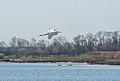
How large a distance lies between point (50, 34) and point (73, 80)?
1601 inches

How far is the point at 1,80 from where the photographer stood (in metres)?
101

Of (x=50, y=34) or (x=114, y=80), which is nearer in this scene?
(x=50, y=34)

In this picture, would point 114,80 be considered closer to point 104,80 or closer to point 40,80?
point 104,80

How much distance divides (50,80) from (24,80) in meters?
3.98

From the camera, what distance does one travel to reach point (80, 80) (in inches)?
3996

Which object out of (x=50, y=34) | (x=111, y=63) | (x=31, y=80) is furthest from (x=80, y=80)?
(x=111, y=63)

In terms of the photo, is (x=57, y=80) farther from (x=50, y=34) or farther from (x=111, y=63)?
(x=111, y=63)

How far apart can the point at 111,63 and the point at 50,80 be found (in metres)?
97.7

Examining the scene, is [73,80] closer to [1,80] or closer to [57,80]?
[57,80]

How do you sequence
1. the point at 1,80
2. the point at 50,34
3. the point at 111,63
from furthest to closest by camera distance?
the point at 111,63
the point at 1,80
the point at 50,34

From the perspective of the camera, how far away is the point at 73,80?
332 ft

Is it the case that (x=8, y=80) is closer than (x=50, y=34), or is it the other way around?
(x=50, y=34)

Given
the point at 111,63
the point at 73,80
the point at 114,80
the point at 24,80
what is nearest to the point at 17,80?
the point at 24,80

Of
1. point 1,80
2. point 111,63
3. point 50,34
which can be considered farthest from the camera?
point 111,63
